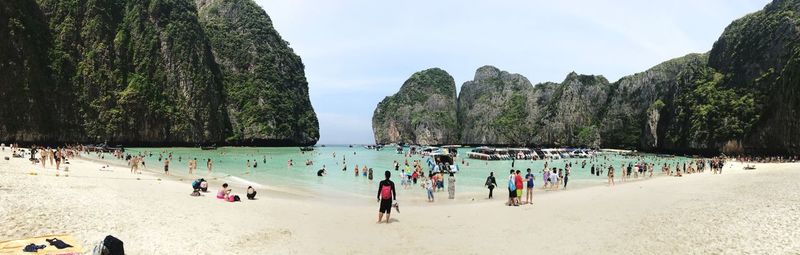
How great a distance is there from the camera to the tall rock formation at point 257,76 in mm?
144125

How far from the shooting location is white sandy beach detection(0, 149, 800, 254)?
36.1ft

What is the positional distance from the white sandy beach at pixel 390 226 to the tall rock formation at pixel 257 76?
422ft

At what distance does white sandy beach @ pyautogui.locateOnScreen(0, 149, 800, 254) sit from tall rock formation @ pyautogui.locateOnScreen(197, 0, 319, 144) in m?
129

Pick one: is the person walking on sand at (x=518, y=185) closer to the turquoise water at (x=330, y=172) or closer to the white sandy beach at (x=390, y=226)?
the white sandy beach at (x=390, y=226)

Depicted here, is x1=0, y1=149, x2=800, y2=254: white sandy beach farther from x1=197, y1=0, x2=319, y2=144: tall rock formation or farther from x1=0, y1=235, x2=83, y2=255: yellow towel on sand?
x1=197, y1=0, x2=319, y2=144: tall rock formation

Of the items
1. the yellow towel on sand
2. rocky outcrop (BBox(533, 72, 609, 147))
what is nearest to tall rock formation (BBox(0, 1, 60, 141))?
the yellow towel on sand

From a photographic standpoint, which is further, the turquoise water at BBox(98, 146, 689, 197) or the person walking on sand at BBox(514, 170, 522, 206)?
the turquoise water at BBox(98, 146, 689, 197)

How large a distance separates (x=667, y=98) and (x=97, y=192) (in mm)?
161478

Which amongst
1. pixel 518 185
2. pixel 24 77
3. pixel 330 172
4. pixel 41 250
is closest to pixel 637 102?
pixel 330 172

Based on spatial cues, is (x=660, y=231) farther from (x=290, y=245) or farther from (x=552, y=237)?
(x=290, y=245)

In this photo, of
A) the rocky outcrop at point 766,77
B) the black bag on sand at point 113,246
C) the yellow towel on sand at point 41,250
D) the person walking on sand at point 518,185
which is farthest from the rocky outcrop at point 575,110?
the yellow towel on sand at point 41,250

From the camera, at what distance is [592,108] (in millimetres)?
186500

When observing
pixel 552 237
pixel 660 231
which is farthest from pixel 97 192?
pixel 660 231

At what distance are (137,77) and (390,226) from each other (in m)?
123
